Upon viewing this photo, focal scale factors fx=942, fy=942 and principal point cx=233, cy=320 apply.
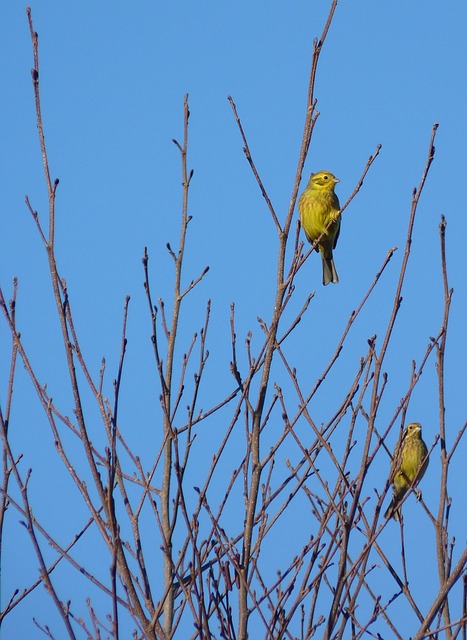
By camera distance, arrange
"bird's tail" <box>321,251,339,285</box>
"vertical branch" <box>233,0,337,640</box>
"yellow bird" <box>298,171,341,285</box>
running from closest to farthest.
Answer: "vertical branch" <box>233,0,337,640</box>
"yellow bird" <box>298,171,341,285</box>
"bird's tail" <box>321,251,339,285</box>

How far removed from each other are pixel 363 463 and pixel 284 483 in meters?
0.74

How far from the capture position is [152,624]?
3.11 m

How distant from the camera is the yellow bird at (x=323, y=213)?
9.27 meters

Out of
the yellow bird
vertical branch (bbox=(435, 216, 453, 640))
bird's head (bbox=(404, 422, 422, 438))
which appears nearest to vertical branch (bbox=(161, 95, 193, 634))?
vertical branch (bbox=(435, 216, 453, 640))

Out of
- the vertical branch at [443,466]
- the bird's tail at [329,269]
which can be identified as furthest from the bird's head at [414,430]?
the vertical branch at [443,466]

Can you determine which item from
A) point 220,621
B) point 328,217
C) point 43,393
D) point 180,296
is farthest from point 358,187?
point 328,217

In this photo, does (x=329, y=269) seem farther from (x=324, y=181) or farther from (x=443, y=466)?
(x=443, y=466)

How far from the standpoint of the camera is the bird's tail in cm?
945

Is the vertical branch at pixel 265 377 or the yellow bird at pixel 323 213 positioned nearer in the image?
the vertical branch at pixel 265 377

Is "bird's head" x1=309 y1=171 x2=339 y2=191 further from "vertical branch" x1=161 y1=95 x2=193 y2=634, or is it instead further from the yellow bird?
"vertical branch" x1=161 y1=95 x2=193 y2=634

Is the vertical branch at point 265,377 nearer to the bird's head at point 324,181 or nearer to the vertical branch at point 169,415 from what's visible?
the vertical branch at point 169,415

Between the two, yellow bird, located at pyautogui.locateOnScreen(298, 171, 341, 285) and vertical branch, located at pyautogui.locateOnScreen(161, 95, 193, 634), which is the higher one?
yellow bird, located at pyautogui.locateOnScreen(298, 171, 341, 285)

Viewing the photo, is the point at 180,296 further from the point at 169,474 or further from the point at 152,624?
the point at 152,624

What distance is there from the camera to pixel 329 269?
951 centimetres
